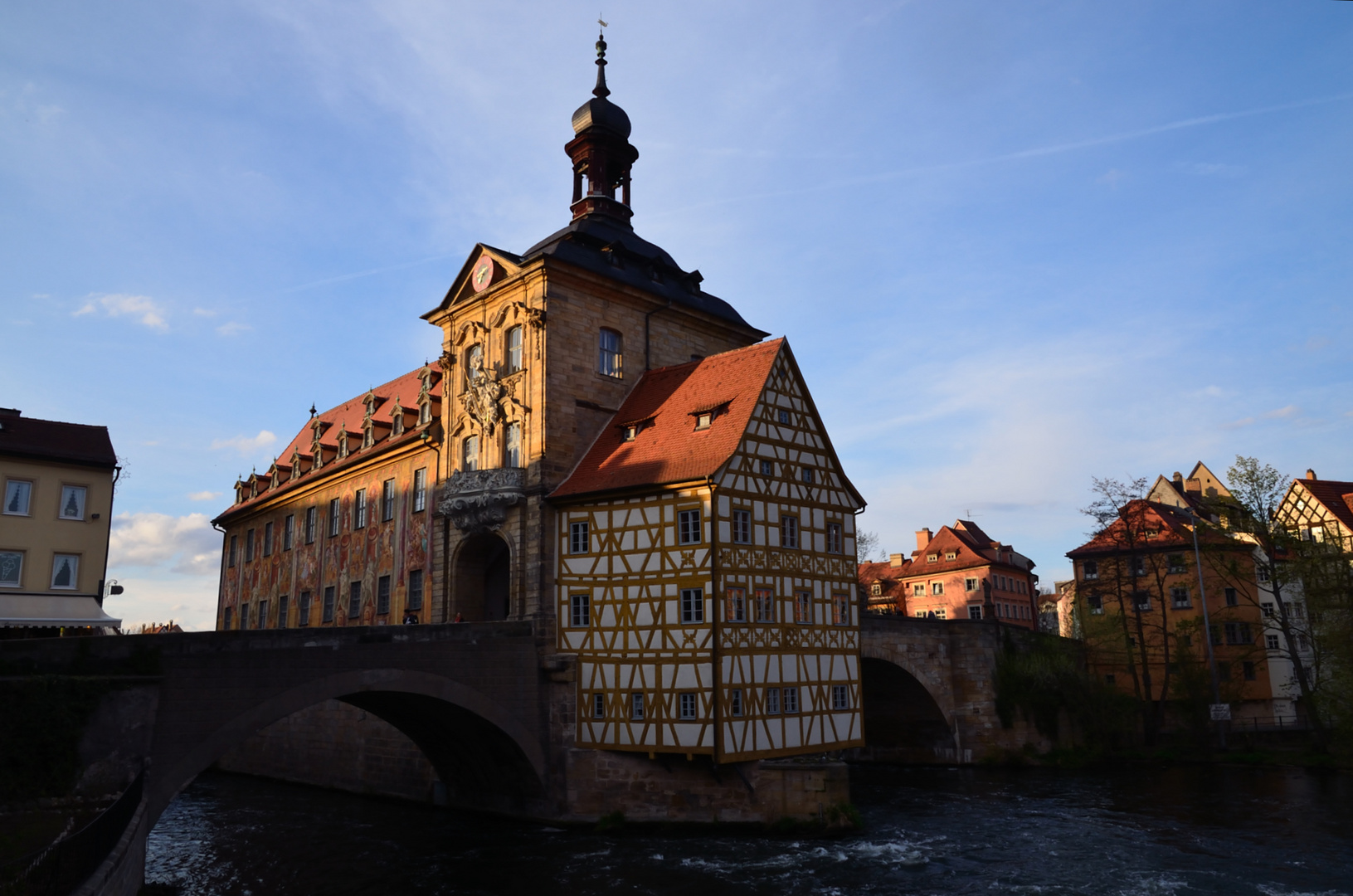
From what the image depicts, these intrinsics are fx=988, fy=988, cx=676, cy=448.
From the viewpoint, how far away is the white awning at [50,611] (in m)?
26.7

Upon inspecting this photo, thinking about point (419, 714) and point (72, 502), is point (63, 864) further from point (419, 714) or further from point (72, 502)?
point (72, 502)

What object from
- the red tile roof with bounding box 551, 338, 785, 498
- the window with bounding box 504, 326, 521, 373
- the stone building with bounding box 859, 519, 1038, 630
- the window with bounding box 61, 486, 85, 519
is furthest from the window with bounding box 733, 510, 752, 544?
the stone building with bounding box 859, 519, 1038, 630

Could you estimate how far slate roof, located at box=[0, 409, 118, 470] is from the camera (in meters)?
28.8

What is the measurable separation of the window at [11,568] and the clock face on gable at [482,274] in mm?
15187

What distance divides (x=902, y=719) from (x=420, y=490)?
2035 cm

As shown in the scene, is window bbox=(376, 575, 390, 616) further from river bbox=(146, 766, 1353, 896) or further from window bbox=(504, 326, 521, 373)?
window bbox=(504, 326, 521, 373)

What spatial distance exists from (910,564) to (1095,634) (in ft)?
98.5

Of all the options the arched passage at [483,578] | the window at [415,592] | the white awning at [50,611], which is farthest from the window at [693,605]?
Answer: the white awning at [50,611]

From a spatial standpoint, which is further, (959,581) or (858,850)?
(959,581)

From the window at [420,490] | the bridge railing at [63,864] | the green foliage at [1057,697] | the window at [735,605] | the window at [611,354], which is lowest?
the bridge railing at [63,864]

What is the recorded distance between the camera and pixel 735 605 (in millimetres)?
24156

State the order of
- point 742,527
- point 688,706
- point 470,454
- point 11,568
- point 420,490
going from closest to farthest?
point 688,706, point 742,527, point 11,568, point 470,454, point 420,490

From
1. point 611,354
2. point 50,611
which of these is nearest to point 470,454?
point 611,354

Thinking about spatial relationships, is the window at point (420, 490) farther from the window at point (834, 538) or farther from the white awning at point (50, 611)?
the window at point (834, 538)
